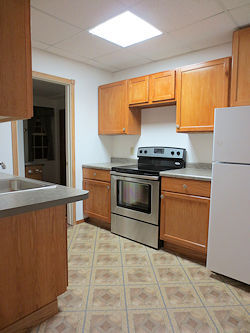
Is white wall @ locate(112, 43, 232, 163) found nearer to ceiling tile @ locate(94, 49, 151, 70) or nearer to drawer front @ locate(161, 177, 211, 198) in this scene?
ceiling tile @ locate(94, 49, 151, 70)

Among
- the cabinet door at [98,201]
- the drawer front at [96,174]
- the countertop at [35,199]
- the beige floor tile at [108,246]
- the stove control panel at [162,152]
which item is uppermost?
the stove control panel at [162,152]

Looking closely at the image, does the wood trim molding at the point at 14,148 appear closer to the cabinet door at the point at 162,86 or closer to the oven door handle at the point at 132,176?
the oven door handle at the point at 132,176

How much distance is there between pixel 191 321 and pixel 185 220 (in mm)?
989

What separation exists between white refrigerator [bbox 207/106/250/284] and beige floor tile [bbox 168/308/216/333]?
510 mm

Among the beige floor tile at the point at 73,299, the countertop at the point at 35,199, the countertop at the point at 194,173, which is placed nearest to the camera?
the countertop at the point at 35,199

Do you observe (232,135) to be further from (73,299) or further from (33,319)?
(33,319)

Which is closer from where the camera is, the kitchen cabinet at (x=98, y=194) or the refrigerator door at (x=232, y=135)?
the refrigerator door at (x=232, y=135)

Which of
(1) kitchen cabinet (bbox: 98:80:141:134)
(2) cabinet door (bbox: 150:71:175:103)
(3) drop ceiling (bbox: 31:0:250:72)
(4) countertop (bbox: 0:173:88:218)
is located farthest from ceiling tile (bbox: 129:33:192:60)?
(4) countertop (bbox: 0:173:88:218)

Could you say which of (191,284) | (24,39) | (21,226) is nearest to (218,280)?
(191,284)

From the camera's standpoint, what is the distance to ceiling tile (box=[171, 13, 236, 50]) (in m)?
2.16

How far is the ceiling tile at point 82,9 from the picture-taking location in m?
1.90

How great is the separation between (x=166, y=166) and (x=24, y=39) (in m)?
2.23

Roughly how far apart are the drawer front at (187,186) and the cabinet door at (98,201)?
0.92 m

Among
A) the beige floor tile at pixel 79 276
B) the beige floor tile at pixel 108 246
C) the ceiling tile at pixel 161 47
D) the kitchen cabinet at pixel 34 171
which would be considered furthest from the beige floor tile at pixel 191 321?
the kitchen cabinet at pixel 34 171
